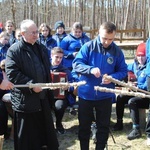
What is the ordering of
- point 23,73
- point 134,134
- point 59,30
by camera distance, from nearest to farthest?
point 23,73 < point 134,134 < point 59,30

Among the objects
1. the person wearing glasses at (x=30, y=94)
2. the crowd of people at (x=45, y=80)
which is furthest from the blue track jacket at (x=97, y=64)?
the person wearing glasses at (x=30, y=94)

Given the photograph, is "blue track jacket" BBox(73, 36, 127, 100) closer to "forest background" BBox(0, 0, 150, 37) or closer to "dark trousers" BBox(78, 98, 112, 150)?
"dark trousers" BBox(78, 98, 112, 150)

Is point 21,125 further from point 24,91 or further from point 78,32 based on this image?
point 78,32

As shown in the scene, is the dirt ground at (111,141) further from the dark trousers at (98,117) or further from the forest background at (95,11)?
the forest background at (95,11)

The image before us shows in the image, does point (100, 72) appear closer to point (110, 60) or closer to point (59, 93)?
point (110, 60)

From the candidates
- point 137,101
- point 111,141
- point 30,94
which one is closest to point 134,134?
point 111,141

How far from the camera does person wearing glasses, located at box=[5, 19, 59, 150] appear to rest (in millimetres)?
3492

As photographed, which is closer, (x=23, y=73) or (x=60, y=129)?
(x=23, y=73)

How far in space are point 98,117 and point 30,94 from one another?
97cm

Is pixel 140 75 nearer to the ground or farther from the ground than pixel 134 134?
farther from the ground

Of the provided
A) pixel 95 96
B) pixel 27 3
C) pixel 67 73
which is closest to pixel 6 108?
pixel 67 73

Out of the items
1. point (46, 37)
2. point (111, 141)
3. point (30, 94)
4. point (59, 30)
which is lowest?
point (111, 141)

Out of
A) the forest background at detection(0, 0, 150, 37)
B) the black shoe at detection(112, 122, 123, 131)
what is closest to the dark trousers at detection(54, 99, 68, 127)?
the black shoe at detection(112, 122, 123, 131)

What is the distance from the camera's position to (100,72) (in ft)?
11.8
